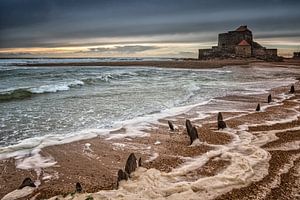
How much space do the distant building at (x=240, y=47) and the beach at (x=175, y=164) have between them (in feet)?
268

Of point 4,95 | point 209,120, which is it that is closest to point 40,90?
point 4,95

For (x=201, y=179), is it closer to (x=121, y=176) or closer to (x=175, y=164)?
(x=175, y=164)

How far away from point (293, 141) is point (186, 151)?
9.42ft

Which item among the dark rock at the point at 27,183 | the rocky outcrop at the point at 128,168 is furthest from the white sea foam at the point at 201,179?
the dark rock at the point at 27,183

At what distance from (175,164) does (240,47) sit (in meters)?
86.2

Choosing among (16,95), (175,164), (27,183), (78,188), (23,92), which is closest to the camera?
(78,188)

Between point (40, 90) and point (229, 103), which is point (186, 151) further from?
point (40, 90)

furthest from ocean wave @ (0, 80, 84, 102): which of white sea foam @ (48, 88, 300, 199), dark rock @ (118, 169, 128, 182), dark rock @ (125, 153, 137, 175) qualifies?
white sea foam @ (48, 88, 300, 199)

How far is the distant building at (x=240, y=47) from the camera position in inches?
3440

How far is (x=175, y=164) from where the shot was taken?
652cm

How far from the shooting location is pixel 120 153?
748cm

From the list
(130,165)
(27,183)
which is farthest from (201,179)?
(27,183)

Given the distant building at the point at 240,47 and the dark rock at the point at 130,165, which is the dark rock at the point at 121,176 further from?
the distant building at the point at 240,47

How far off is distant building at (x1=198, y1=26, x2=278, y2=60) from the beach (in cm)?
8156
